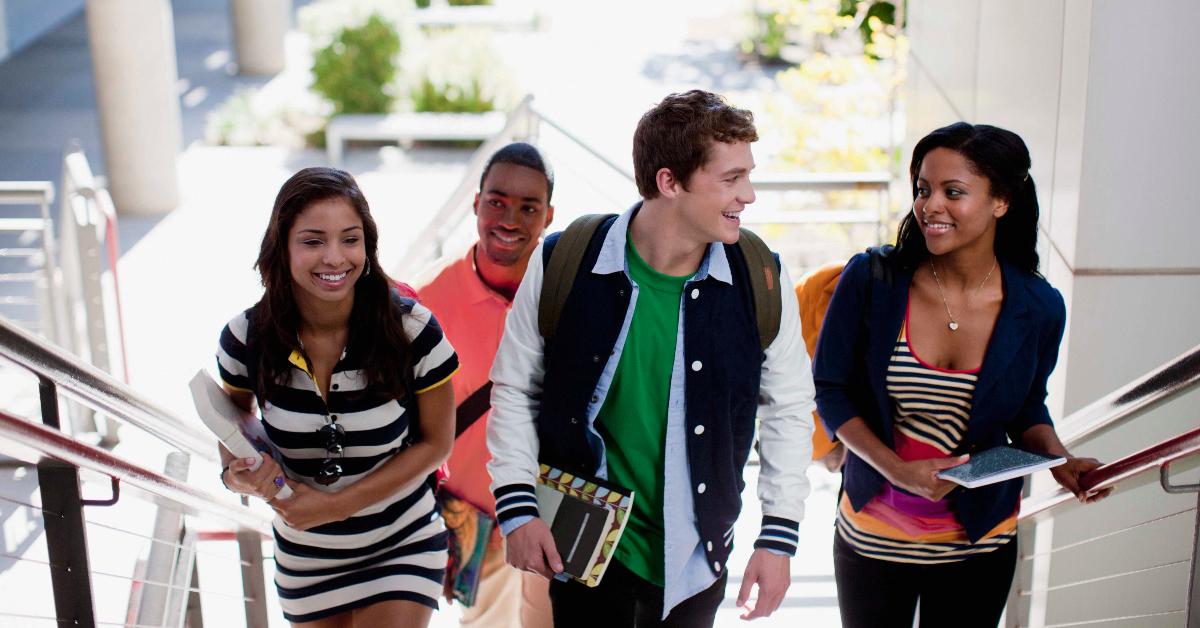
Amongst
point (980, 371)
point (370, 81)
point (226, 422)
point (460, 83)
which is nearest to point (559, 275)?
point (226, 422)

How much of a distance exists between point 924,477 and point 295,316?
164 cm

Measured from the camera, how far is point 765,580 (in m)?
2.80

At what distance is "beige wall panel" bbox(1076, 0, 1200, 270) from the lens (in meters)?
3.81

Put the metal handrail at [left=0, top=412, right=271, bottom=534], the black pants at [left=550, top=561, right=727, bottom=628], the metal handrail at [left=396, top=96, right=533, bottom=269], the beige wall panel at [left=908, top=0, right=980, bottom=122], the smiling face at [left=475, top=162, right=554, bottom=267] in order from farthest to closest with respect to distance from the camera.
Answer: the metal handrail at [left=396, top=96, right=533, bottom=269]
the beige wall panel at [left=908, top=0, right=980, bottom=122]
the smiling face at [left=475, top=162, right=554, bottom=267]
the black pants at [left=550, top=561, right=727, bottom=628]
the metal handrail at [left=0, top=412, right=271, bottom=534]

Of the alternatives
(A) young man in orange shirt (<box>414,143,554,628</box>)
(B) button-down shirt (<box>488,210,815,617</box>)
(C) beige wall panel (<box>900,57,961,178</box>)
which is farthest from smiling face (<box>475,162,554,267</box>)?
(C) beige wall panel (<box>900,57,961,178</box>)

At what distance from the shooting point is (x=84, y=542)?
2.70 meters

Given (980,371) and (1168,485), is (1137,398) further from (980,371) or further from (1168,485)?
(980,371)

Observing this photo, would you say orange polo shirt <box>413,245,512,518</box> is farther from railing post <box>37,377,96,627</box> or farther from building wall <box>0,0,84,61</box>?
building wall <box>0,0,84,61</box>

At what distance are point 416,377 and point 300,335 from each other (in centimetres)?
31

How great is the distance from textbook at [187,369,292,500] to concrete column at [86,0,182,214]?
11.0m

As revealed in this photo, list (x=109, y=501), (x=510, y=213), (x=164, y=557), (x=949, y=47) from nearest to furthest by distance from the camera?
(x=109, y=501) → (x=164, y=557) → (x=510, y=213) → (x=949, y=47)

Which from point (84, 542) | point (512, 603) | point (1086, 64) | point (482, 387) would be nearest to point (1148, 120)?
point (1086, 64)

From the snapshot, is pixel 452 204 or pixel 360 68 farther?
pixel 360 68

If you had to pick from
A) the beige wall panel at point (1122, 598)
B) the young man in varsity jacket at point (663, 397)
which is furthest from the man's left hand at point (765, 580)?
the beige wall panel at point (1122, 598)
